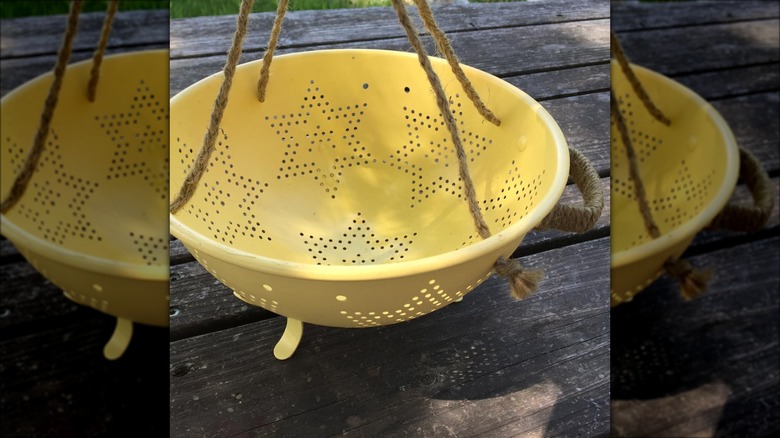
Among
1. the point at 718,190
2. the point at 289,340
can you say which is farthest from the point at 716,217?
the point at 289,340

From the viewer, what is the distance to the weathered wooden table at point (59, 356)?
405 millimetres

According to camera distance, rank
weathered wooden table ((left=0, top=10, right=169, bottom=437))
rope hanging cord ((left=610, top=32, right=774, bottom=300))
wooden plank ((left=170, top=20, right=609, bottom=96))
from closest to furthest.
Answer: rope hanging cord ((left=610, top=32, right=774, bottom=300)) < weathered wooden table ((left=0, top=10, right=169, bottom=437)) < wooden plank ((left=170, top=20, right=609, bottom=96))

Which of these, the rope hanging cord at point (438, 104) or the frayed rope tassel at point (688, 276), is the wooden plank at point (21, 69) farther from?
the frayed rope tassel at point (688, 276)

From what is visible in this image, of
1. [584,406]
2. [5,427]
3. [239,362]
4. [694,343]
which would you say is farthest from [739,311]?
[5,427]

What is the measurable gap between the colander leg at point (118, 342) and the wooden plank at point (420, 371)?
0.03 meters

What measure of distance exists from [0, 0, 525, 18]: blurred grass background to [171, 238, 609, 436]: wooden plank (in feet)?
0.76

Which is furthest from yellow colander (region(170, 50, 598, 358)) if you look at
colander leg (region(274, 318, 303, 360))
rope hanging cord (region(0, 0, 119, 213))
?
rope hanging cord (region(0, 0, 119, 213))

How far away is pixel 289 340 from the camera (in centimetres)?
48

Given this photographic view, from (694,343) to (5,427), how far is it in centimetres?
41

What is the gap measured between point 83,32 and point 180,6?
0.33 feet

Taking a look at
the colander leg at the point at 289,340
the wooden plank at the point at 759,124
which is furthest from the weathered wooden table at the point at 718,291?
the colander leg at the point at 289,340

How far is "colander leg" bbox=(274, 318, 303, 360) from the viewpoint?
47 centimetres

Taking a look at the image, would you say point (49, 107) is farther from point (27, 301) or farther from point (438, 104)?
point (438, 104)

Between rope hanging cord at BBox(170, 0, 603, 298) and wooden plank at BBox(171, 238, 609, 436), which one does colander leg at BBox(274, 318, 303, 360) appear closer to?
wooden plank at BBox(171, 238, 609, 436)
